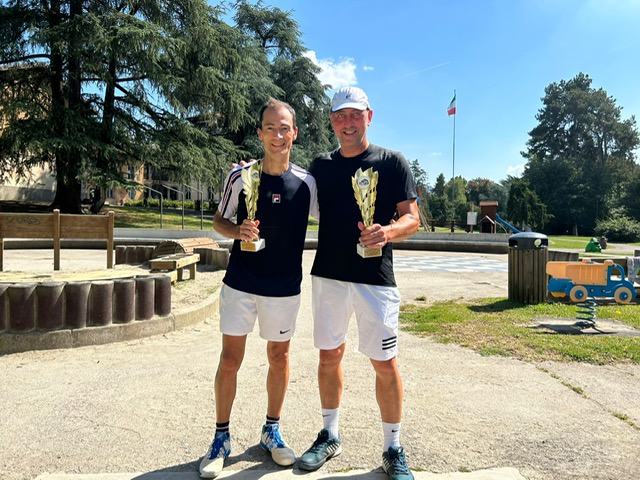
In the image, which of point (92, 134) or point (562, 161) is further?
point (562, 161)

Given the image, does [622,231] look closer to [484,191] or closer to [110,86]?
[110,86]

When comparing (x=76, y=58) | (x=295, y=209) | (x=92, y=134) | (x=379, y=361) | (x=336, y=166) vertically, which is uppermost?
(x=76, y=58)

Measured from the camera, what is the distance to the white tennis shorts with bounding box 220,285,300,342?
2.73 m

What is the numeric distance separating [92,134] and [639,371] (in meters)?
25.3

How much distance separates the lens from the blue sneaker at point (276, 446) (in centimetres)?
264

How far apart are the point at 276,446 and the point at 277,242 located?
1141 mm

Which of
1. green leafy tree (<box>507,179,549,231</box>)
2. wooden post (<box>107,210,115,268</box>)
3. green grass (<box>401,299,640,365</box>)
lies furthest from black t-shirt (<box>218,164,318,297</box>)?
green leafy tree (<box>507,179,549,231</box>)

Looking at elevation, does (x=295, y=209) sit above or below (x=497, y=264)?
above

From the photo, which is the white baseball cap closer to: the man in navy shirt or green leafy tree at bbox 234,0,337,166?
the man in navy shirt

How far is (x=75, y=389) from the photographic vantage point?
3762 millimetres

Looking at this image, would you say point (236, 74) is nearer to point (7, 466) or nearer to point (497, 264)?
point (497, 264)

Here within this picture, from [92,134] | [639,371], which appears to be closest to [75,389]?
[639,371]

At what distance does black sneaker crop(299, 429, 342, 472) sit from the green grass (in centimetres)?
273

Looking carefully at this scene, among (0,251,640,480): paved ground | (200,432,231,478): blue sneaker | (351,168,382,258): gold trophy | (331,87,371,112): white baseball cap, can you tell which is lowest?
(0,251,640,480): paved ground
